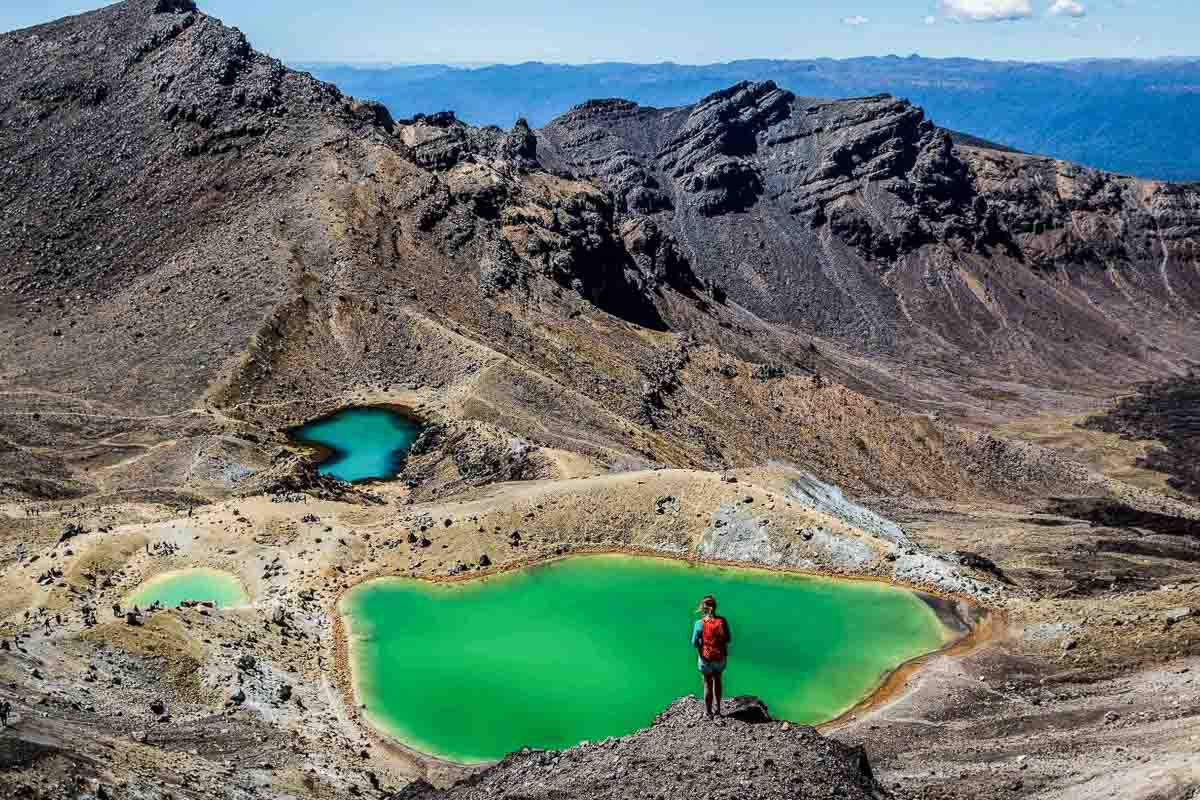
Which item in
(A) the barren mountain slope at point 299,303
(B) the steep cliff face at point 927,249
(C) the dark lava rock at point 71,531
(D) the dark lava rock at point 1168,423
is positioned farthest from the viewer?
(B) the steep cliff face at point 927,249

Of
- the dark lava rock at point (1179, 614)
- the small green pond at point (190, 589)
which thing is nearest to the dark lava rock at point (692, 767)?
the dark lava rock at point (1179, 614)

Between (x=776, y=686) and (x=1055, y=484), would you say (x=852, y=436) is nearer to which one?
(x=1055, y=484)

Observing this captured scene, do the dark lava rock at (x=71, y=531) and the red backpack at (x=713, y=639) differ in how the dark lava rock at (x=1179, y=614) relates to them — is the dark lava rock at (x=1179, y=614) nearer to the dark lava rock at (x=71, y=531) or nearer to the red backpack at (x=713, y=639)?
the red backpack at (x=713, y=639)

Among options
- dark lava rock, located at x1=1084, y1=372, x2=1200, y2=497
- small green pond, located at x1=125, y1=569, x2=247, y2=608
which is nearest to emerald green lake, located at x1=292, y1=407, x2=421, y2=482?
small green pond, located at x1=125, y1=569, x2=247, y2=608

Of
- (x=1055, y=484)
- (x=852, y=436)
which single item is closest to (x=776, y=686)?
(x=852, y=436)

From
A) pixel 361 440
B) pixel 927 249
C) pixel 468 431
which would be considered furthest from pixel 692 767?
pixel 927 249

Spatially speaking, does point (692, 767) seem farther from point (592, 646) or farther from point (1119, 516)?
point (1119, 516)
